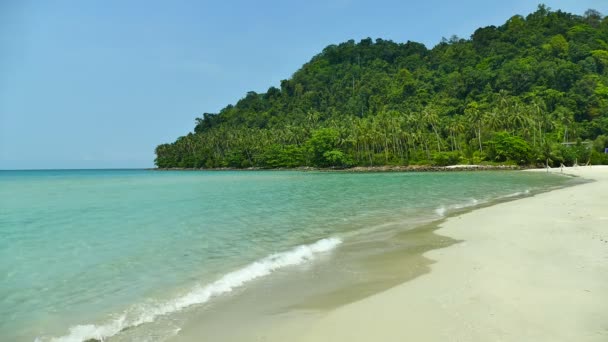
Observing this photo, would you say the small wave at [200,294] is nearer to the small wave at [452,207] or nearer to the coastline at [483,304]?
the coastline at [483,304]

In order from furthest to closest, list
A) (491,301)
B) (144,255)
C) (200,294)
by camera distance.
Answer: (144,255) < (200,294) < (491,301)

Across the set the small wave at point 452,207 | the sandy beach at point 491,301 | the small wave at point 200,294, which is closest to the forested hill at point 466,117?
the small wave at point 452,207

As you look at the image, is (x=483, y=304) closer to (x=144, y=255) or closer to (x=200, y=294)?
(x=200, y=294)

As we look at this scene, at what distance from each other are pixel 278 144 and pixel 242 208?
11609 cm

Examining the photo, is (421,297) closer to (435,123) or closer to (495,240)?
(495,240)

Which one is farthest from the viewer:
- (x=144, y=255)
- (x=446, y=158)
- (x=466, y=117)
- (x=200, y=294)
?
(x=466, y=117)

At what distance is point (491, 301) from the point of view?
6.84m

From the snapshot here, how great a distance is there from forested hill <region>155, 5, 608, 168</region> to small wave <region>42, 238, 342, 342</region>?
88.2 metres

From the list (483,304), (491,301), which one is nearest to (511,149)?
(491,301)

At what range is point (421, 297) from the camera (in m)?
7.25

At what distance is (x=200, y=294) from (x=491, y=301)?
565 centimetres

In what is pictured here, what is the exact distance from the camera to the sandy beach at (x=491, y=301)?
566cm

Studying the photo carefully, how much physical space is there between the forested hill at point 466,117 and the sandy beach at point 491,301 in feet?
282

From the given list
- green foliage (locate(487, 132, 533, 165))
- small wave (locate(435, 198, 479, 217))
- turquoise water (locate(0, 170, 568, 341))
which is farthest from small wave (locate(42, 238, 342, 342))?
green foliage (locate(487, 132, 533, 165))
